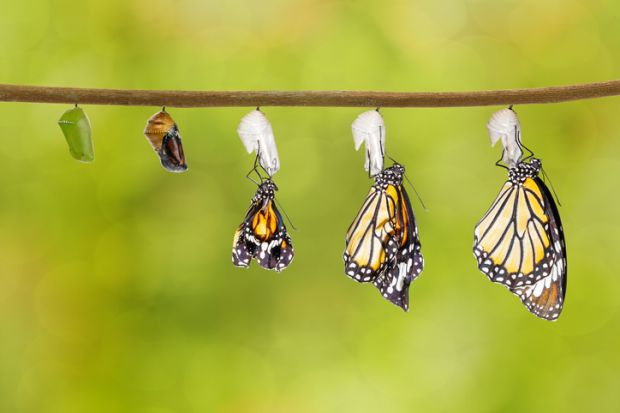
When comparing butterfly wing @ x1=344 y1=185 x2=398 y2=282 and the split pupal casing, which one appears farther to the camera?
butterfly wing @ x1=344 y1=185 x2=398 y2=282

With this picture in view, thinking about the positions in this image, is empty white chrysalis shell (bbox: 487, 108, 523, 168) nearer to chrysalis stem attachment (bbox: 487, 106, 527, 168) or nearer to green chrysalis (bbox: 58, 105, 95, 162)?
chrysalis stem attachment (bbox: 487, 106, 527, 168)

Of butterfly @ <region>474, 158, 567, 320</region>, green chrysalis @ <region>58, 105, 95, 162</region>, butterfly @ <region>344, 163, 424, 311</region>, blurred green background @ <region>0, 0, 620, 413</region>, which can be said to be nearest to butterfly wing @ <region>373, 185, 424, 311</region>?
butterfly @ <region>344, 163, 424, 311</region>

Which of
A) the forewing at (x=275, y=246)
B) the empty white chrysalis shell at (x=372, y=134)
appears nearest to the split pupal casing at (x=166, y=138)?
the forewing at (x=275, y=246)

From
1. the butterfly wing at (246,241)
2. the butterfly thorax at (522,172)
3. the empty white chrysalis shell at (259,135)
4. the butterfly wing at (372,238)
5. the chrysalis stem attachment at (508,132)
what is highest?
the chrysalis stem attachment at (508,132)

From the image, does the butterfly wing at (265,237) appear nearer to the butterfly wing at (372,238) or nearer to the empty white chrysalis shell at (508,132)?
the butterfly wing at (372,238)

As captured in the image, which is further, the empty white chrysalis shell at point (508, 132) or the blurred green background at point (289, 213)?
the blurred green background at point (289, 213)


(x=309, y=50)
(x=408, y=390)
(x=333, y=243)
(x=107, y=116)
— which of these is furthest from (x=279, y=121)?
(x=408, y=390)

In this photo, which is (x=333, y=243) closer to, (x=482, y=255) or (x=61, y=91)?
(x=482, y=255)
